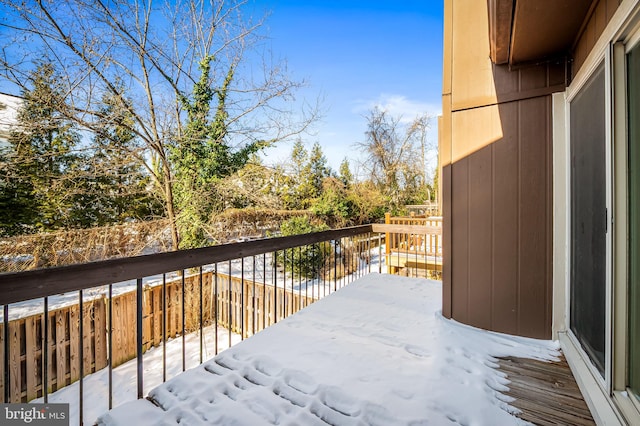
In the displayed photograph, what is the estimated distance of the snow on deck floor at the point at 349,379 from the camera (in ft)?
4.82

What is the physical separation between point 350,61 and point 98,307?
27.5 feet

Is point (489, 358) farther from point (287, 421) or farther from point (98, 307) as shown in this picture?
point (98, 307)

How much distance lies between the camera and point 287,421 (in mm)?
1441

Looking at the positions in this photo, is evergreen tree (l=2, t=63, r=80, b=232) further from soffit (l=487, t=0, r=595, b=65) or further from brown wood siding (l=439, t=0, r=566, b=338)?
soffit (l=487, t=0, r=595, b=65)

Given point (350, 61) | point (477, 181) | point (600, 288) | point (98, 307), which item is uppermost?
point (350, 61)

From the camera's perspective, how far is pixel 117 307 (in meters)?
4.90

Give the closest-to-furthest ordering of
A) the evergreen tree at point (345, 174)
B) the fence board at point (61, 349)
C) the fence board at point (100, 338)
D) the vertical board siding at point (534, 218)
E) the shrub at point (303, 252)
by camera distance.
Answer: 1. the vertical board siding at point (534, 218)
2. the fence board at point (61, 349)
3. the fence board at point (100, 338)
4. the shrub at point (303, 252)
5. the evergreen tree at point (345, 174)

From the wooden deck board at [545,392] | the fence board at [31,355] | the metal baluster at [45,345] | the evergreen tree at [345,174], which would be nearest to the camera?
the metal baluster at [45,345]

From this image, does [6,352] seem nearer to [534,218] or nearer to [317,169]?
[534,218]

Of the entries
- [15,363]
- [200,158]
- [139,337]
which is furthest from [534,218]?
[200,158]

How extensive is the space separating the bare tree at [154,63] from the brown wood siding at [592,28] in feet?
21.0

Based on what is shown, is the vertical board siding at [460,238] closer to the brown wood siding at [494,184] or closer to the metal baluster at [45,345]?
the brown wood siding at [494,184]

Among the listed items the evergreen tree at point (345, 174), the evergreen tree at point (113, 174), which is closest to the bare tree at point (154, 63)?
the evergreen tree at point (113, 174)

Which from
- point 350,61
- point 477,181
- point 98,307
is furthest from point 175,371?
point 350,61
